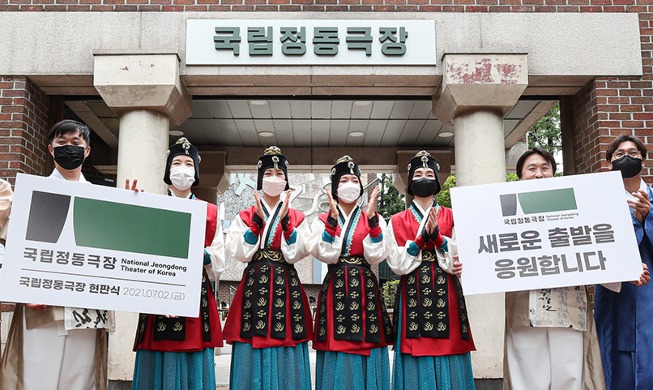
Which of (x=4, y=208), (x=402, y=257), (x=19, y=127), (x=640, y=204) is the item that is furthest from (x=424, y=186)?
(x=19, y=127)

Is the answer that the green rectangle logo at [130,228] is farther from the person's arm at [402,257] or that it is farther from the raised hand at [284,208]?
the person's arm at [402,257]

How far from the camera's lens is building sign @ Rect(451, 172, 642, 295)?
396 centimetres

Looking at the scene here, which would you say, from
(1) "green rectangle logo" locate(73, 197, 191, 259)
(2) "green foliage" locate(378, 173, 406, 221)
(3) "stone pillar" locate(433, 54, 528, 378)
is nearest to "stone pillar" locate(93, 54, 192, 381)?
(1) "green rectangle logo" locate(73, 197, 191, 259)

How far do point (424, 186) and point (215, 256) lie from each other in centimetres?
150

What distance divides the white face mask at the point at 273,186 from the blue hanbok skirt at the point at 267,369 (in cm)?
105

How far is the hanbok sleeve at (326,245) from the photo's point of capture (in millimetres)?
4484

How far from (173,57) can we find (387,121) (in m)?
4.24

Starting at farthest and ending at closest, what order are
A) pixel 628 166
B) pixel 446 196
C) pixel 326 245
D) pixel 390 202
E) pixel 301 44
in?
pixel 390 202, pixel 446 196, pixel 301 44, pixel 326 245, pixel 628 166

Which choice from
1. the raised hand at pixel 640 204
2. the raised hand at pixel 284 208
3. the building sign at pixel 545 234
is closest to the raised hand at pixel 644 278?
the building sign at pixel 545 234

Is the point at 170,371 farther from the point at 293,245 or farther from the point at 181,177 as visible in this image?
Answer: the point at 181,177

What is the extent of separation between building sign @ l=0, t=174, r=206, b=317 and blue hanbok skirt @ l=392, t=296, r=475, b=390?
4.76 feet

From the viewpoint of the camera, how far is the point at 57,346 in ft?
12.5

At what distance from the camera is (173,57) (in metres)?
6.69

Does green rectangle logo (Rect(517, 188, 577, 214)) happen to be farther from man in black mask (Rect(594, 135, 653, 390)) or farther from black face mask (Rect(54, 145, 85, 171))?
black face mask (Rect(54, 145, 85, 171))
